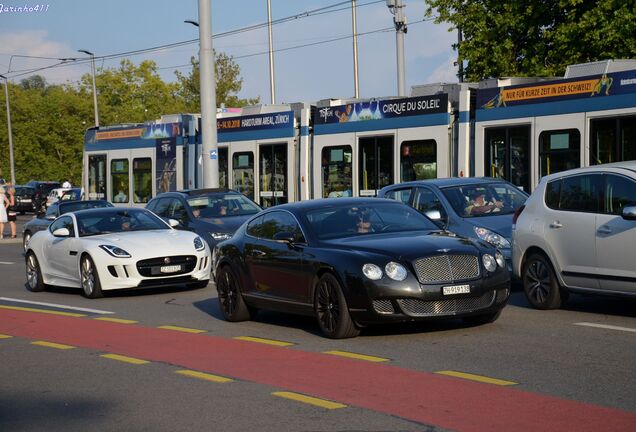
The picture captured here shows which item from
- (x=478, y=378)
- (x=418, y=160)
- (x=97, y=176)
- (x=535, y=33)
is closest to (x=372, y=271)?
(x=478, y=378)

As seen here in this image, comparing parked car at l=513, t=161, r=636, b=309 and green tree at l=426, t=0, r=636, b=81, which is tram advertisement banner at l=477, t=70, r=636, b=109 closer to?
parked car at l=513, t=161, r=636, b=309

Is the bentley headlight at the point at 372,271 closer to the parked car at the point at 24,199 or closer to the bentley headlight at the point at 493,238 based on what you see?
the bentley headlight at the point at 493,238

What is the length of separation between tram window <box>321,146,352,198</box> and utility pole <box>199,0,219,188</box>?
2862 millimetres

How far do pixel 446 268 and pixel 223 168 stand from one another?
21034 mm

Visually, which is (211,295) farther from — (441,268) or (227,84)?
(227,84)

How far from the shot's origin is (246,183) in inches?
1218

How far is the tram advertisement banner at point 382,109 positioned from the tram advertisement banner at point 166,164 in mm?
7388

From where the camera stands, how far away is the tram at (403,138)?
805 inches

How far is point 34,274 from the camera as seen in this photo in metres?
A: 20.1

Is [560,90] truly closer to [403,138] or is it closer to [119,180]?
[403,138]

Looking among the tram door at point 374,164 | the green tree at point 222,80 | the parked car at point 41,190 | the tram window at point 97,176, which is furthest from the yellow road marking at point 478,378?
the green tree at point 222,80

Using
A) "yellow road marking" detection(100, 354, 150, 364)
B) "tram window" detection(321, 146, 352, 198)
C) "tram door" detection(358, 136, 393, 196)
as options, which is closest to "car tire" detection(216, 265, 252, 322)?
"yellow road marking" detection(100, 354, 150, 364)

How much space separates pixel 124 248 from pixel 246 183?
13.1 metres

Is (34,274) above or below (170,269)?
below
